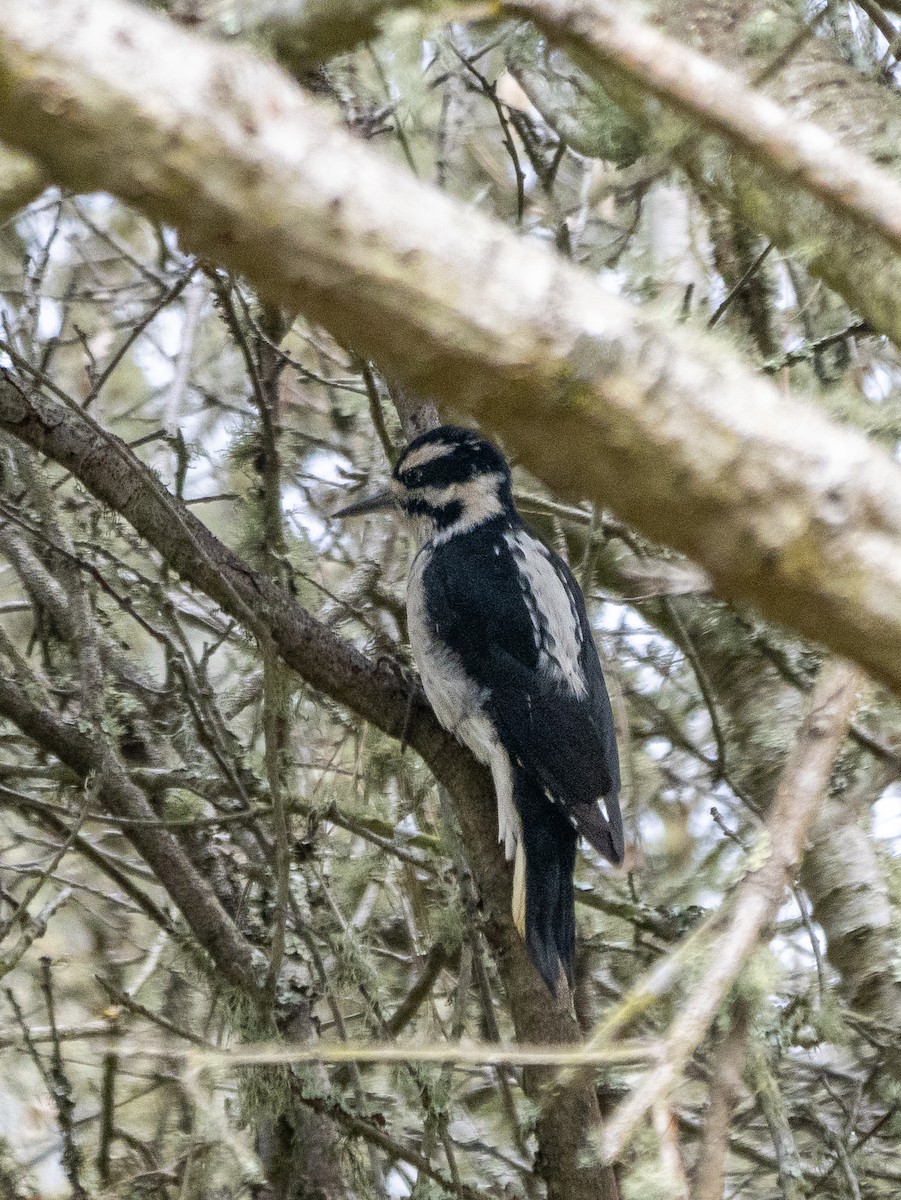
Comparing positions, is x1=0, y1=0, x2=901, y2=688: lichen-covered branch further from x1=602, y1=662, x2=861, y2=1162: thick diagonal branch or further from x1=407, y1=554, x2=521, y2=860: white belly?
x1=407, y1=554, x2=521, y2=860: white belly

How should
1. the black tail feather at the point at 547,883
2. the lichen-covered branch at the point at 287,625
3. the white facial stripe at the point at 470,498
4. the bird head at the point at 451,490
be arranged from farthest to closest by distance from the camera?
the white facial stripe at the point at 470,498 < the bird head at the point at 451,490 < the black tail feather at the point at 547,883 < the lichen-covered branch at the point at 287,625

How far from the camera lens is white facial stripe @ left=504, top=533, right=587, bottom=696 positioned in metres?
3.97

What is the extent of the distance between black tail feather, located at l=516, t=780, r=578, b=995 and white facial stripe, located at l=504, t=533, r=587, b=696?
372 millimetres

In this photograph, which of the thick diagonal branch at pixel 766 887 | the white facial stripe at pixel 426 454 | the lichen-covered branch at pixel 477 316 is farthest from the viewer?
the white facial stripe at pixel 426 454

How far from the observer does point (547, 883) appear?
134 inches

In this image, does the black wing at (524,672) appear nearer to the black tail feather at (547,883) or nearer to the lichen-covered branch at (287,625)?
the black tail feather at (547,883)

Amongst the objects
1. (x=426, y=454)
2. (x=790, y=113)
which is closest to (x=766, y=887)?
(x=790, y=113)

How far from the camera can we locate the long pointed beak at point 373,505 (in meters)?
4.39

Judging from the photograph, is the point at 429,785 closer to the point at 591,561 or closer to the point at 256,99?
the point at 591,561

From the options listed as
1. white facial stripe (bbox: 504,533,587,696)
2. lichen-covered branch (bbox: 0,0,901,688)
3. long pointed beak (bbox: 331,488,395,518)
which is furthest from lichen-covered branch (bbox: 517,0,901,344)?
long pointed beak (bbox: 331,488,395,518)

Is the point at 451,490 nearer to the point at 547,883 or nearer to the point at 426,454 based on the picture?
the point at 426,454

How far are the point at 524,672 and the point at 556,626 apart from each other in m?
0.16

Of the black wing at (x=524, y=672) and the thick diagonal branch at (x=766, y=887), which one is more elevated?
the black wing at (x=524, y=672)

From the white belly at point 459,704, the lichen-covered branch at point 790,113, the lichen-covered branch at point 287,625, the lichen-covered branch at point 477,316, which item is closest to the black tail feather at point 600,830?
the white belly at point 459,704
